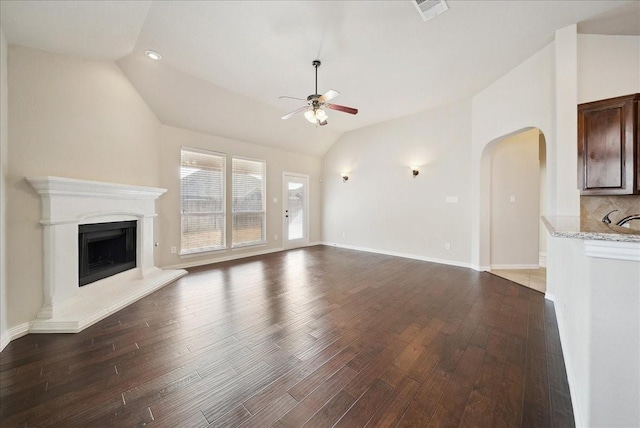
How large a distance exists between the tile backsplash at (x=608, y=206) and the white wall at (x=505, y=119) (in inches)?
11.9

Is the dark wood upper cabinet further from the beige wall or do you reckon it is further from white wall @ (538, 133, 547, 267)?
the beige wall

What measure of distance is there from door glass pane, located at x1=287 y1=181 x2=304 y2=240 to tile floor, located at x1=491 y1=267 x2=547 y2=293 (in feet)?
15.7

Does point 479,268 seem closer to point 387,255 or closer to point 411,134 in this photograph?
point 387,255

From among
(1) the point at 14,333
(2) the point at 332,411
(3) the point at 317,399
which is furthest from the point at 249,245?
(2) the point at 332,411

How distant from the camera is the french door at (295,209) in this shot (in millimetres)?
6719

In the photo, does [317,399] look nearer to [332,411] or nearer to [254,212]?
[332,411]

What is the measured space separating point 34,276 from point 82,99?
6.84 feet

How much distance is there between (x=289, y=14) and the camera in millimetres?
2531

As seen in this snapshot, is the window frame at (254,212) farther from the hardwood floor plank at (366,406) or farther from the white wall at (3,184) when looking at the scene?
the hardwood floor plank at (366,406)

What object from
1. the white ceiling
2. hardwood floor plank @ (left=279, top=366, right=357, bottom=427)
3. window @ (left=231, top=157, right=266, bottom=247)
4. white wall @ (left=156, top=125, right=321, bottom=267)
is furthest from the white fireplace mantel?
hardwood floor plank @ (left=279, top=366, right=357, bottom=427)

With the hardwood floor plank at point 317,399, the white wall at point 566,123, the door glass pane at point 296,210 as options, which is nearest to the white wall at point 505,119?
the white wall at point 566,123

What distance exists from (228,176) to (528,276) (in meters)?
6.24

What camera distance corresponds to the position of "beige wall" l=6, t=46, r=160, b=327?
2.30m

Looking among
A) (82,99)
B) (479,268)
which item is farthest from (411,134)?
(82,99)
